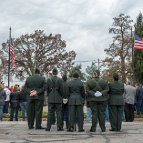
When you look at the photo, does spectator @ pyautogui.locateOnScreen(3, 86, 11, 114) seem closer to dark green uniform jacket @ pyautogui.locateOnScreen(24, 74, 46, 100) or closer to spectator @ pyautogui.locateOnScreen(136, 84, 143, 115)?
Result: spectator @ pyautogui.locateOnScreen(136, 84, 143, 115)

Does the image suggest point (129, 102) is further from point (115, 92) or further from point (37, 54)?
point (37, 54)

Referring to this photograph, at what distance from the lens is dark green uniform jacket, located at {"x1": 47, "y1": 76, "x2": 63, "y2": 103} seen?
12852 millimetres

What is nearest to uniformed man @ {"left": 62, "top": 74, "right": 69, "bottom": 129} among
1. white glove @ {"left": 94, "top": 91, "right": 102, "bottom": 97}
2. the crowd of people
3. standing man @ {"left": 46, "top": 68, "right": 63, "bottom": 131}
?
the crowd of people

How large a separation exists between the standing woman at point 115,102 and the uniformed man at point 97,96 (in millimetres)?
388

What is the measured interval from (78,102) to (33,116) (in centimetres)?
165

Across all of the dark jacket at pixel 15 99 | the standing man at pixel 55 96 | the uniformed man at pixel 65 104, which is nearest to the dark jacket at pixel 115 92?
the uniformed man at pixel 65 104

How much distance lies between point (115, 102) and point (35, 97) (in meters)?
2.55

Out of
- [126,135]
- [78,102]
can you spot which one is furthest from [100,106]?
[126,135]

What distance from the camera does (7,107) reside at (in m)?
22.0

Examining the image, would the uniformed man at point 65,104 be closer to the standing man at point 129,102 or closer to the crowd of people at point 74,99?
the crowd of people at point 74,99

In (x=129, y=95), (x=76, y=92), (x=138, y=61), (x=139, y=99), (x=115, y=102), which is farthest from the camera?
(x=138, y=61)

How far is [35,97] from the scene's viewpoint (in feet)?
43.1

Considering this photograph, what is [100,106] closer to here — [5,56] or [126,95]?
[126,95]

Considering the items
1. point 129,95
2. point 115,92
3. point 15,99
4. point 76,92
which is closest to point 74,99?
point 76,92
